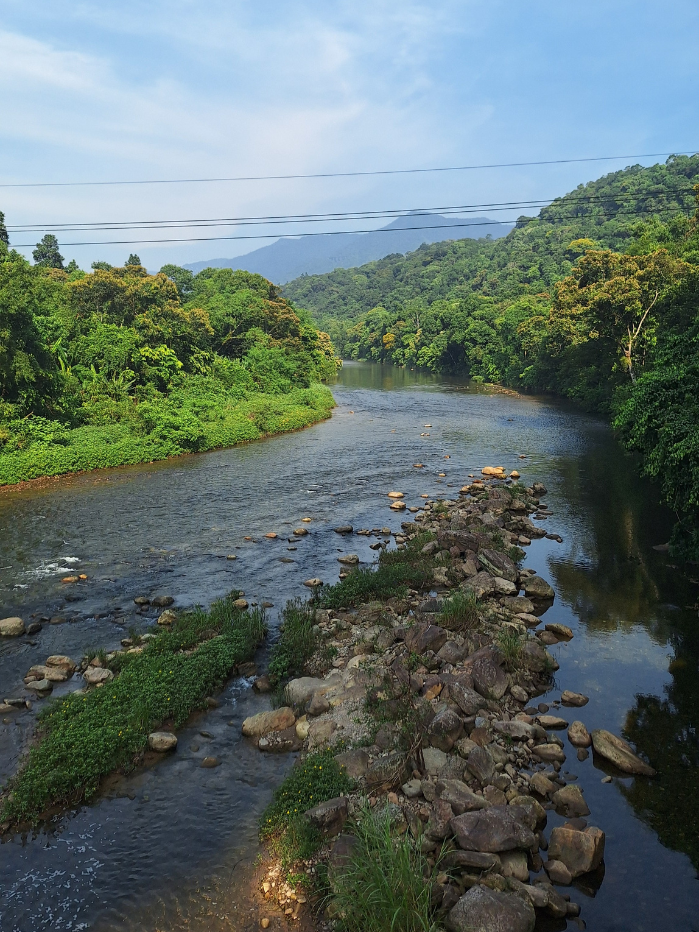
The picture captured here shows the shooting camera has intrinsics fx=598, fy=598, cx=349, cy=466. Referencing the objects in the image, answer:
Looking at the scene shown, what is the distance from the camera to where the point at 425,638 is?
38.6ft

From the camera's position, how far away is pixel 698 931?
6.58m

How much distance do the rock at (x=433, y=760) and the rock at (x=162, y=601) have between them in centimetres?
815

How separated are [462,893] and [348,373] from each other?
85.2 m

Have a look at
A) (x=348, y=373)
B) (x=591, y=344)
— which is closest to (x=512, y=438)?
(x=591, y=344)

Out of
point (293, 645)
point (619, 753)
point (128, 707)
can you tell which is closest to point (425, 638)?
point (293, 645)

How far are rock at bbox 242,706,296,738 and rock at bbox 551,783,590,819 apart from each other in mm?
4313

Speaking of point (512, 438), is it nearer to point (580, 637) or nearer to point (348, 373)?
point (580, 637)

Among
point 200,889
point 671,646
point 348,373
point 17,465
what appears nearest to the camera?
point 200,889

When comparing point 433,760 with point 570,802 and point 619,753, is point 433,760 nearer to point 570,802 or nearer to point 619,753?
point 570,802

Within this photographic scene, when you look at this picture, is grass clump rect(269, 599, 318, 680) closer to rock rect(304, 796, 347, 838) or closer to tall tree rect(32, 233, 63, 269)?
rock rect(304, 796, 347, 838)

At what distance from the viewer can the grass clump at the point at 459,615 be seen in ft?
41.7

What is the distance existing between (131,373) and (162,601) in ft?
78.3

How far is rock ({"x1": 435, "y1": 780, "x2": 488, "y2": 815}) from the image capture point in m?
7.75

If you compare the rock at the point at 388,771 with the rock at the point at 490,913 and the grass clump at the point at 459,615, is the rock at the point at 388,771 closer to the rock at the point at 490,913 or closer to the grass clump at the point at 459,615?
the rock at the point at 490,913
